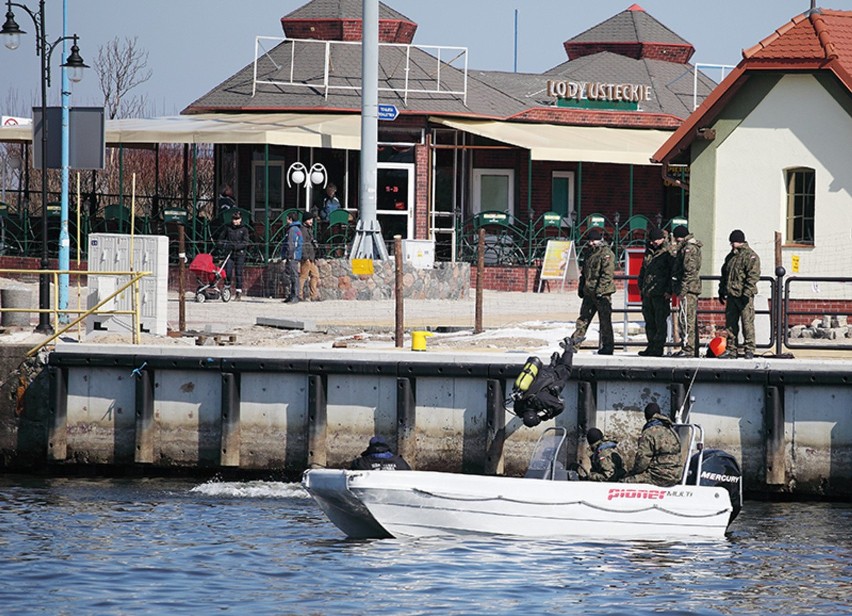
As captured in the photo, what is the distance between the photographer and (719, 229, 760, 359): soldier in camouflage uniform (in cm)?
2028

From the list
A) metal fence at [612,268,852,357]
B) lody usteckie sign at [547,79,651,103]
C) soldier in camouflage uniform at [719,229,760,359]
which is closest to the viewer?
soldier in camouflage uniform at [719,229,760,359]

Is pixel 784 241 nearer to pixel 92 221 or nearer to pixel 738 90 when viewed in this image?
pixel 738 90

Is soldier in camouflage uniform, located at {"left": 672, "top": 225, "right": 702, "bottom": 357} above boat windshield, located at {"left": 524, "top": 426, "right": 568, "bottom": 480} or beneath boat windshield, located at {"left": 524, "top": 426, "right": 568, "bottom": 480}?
above

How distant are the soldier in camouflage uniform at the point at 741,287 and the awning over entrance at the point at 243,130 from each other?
14.2m

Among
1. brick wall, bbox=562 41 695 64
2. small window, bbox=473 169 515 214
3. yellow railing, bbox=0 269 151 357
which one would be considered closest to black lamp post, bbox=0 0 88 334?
yellow railing, bbox=0 269 151 357

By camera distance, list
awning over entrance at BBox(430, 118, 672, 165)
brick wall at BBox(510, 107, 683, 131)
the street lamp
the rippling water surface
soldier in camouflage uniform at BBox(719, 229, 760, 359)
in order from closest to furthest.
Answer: the rippling water surface, soldier in camouflage uniform at BBox(719, 229, 760, 359), awning over entrance at BBox(430, 118, 672, 165), the street lamp, brick wall at BBox(510, 107, 683, 131)

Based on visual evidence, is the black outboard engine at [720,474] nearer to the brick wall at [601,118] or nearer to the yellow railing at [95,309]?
the yellow railing at [95,309]

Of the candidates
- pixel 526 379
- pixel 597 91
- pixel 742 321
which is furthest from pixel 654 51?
pixel 526 379

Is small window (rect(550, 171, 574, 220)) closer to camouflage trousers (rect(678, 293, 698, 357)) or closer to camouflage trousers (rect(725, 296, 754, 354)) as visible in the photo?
camouflage trousers (rect(678, 293, 698, 357))

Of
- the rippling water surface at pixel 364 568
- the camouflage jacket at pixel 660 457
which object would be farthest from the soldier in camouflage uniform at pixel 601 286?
the camouflage jacket at pixel 660 457

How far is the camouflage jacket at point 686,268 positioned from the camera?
2042 centimetres

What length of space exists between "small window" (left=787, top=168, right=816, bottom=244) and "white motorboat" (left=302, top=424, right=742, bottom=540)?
10.7 metres

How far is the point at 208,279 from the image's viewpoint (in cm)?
3038

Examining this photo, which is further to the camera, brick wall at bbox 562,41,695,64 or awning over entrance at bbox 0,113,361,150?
brick wall at bbox 562,41,695,64
